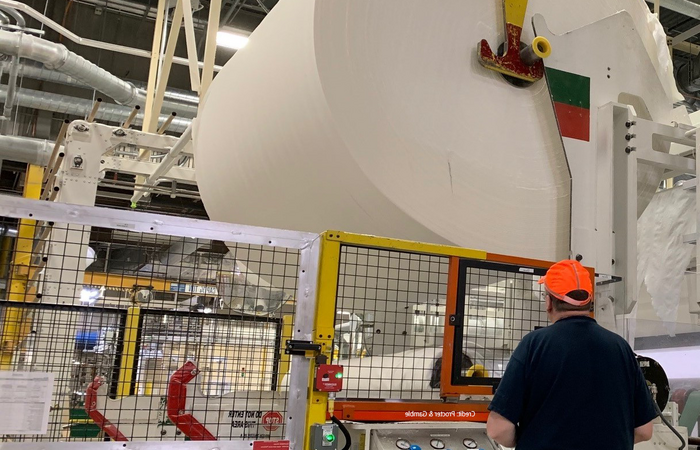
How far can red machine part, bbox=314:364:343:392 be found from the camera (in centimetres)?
193

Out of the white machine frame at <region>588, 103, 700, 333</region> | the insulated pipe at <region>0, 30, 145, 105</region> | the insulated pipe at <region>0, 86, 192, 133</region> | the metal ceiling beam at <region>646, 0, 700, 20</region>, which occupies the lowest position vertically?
the white machine frame at <region>588, 103, 700, 333</region>

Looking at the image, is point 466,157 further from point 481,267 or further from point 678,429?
point 678,429

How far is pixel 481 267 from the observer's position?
222cm

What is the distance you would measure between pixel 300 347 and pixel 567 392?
2.49ft

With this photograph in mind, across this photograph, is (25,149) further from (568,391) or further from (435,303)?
(568,391)

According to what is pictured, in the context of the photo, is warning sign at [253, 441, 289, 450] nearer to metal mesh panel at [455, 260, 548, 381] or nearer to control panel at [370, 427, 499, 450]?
control panel at [370, 427, 499, 450]

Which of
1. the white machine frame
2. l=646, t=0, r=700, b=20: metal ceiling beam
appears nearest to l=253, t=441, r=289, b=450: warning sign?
the white machine frame

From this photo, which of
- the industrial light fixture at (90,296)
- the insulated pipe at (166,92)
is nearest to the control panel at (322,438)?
the industrial light fixture at (90,296)

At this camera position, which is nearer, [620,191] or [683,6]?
[620,191]

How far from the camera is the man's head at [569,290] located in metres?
1.96

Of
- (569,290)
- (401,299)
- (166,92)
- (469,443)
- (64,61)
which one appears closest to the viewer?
(569,290)

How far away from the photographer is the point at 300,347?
1.93m

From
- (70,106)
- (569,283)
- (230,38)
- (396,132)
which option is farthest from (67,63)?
(569,283)

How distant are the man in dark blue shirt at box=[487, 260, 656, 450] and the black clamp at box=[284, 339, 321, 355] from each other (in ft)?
1.74
